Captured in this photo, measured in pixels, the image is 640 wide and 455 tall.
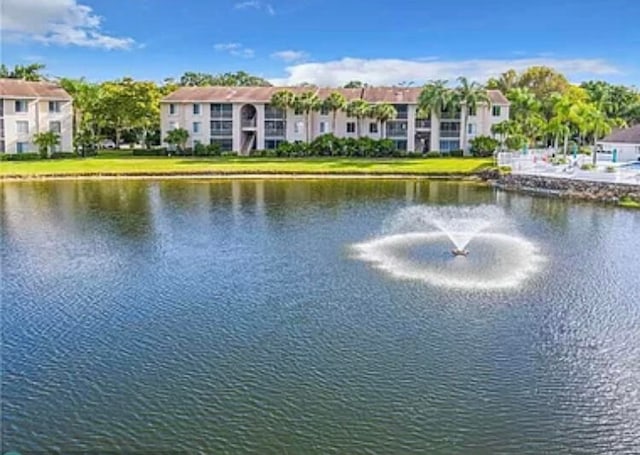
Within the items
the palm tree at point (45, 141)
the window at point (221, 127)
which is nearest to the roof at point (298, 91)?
the window at point (221, 127)

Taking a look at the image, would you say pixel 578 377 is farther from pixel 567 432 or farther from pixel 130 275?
pixel 130 275

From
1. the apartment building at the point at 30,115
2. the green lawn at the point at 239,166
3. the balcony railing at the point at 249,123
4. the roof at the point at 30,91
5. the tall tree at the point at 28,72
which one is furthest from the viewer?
the tall tree at the point at 28,72

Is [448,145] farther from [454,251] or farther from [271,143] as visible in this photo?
[454,251]

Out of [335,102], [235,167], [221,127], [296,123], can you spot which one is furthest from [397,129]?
[235,167]

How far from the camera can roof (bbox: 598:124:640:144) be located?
2422 inches

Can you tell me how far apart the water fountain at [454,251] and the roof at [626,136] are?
34.4 metres

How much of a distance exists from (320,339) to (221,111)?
59304mm

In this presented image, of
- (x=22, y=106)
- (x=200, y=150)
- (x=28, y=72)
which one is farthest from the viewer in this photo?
(x=28, y=72)

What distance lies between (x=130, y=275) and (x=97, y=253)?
13.3 ft

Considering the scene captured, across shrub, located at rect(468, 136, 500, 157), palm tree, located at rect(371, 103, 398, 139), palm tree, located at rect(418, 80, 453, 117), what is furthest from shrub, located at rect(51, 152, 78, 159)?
shrub, located at rect(468, 136, 500, 157)

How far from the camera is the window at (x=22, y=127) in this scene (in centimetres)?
6575

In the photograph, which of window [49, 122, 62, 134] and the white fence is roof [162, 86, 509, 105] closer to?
window [49, 122, 62, 134]

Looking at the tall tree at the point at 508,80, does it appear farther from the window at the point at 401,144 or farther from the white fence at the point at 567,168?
the white fence at the point at 567,168

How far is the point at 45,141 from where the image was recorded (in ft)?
213
